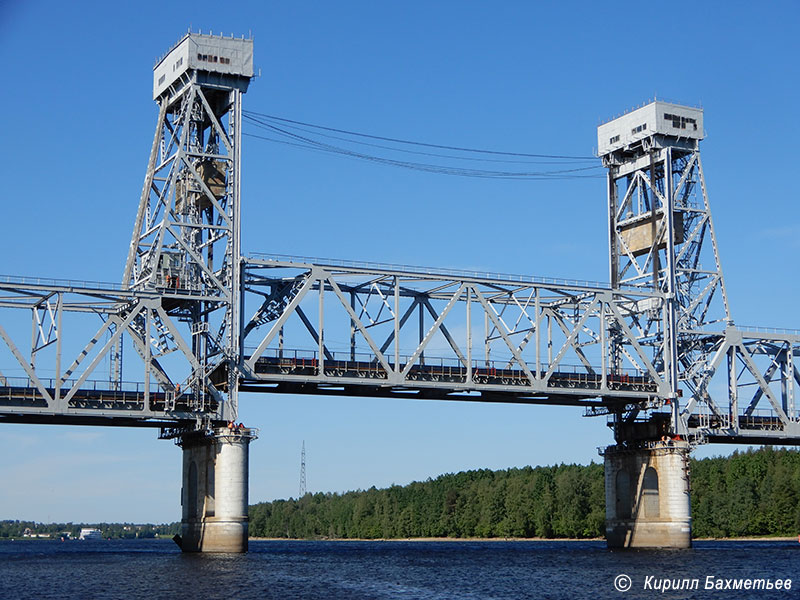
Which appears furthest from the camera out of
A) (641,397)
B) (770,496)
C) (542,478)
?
(542,478)

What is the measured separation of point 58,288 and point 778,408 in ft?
199

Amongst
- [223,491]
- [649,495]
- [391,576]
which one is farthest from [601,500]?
[391,576]

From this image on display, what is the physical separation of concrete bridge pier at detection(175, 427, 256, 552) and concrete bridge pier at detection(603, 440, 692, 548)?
33.4 meters

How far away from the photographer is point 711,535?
155 m

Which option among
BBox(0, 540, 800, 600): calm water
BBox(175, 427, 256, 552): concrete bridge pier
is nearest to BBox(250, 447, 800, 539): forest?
BBox(0, 540, 800, 600): calm water

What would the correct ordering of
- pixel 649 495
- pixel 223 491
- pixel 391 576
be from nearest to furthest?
pixel 391 576 < pixel 223 491 < pixel 649 495

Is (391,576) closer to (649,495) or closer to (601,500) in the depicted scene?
(649,495)

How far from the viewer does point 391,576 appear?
7325cm

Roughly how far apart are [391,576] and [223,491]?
562 inches

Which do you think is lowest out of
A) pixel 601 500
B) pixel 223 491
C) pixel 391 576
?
pixel 391 576

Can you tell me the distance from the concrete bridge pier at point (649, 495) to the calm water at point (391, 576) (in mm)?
2825

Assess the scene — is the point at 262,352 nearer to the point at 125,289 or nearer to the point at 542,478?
the point at 125,289

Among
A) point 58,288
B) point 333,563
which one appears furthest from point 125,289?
point 333,563

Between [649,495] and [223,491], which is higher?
[223,491]
